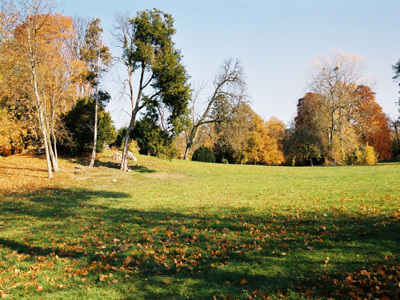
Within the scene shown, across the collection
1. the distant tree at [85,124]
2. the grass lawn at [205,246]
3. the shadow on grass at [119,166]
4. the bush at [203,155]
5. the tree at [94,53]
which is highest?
the tree at [94,53]

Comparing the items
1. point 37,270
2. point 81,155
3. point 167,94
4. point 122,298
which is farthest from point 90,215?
point 81,155

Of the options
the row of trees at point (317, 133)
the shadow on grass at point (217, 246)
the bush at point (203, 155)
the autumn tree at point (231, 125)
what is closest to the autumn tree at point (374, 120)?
the row of trees at point (317, 133)

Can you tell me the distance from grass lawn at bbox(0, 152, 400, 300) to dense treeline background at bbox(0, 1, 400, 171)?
9851 mm

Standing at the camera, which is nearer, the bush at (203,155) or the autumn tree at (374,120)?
the bush at (203,155)

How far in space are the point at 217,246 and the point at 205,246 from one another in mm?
290

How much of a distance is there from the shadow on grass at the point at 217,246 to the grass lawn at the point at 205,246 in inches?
1.0

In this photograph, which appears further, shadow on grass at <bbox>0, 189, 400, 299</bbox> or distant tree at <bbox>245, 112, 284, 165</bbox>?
distant tree at <bbox>245, 112, 284, 165</bbox>

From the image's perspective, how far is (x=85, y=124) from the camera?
24.4 m

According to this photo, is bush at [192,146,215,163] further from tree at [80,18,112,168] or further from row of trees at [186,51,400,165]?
tree at [80,18,112,168]

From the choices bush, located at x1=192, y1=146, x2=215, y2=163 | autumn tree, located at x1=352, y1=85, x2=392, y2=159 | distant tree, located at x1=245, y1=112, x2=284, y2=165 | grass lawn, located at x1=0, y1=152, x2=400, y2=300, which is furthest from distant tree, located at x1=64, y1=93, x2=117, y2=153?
autumn tree, located at x1=352, y1=85, x2=392, y2=159

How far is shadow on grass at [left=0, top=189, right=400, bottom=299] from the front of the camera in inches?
169

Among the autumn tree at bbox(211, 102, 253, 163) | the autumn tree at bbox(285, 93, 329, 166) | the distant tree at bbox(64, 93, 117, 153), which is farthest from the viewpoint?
the autumn tree at bbox(285, 93, 329, 166)

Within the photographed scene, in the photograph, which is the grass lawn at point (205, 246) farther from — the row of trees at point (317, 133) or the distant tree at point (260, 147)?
the distant tree at point (260, 147)

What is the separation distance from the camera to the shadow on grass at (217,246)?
4.29 m
